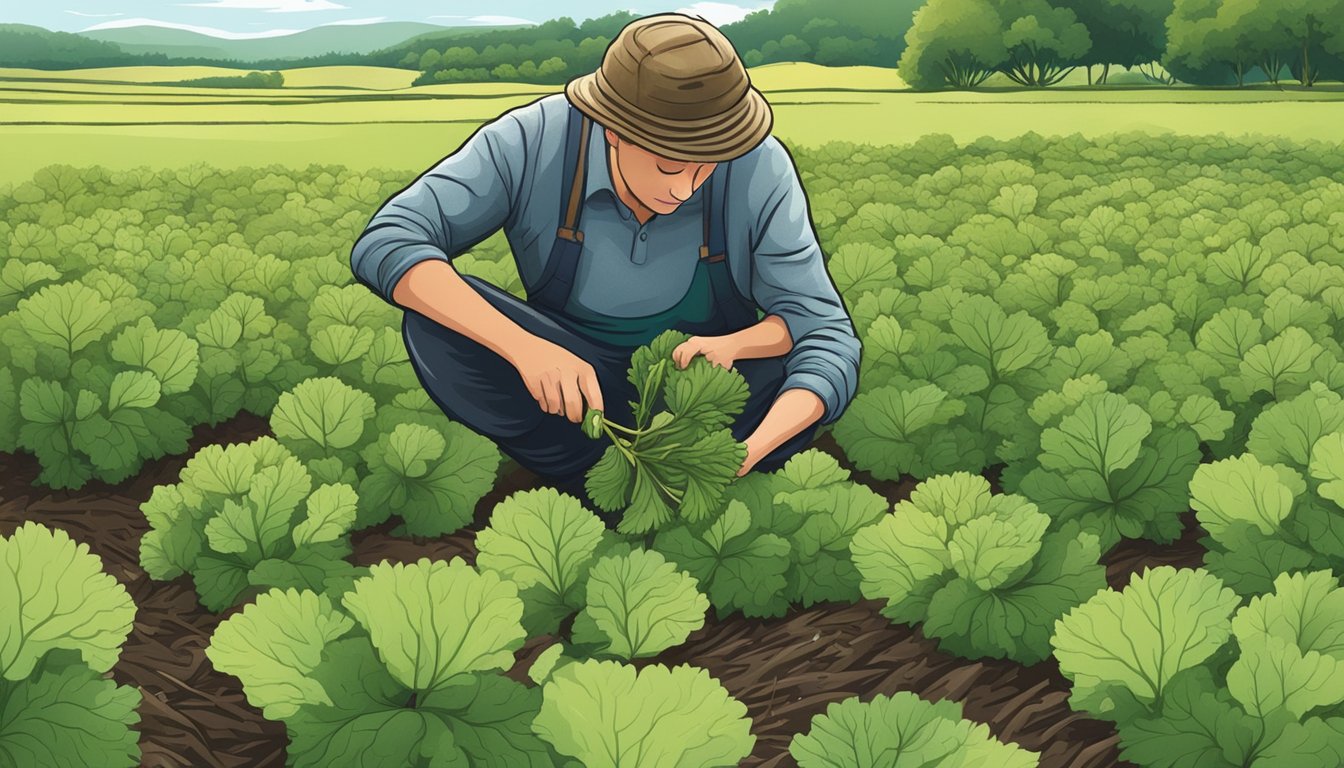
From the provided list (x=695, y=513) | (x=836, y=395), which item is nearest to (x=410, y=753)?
(x=695, y=513)

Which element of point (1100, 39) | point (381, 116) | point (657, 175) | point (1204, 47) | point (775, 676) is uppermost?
point (1100, 39)

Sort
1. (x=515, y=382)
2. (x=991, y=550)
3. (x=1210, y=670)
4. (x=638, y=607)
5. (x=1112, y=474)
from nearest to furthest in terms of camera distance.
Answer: (x=1210, y=670), (x=638, y=607), (x=991, y=550), (x=1112, y=474), (x=515, y=382)

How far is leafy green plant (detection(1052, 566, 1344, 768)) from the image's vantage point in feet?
5.60

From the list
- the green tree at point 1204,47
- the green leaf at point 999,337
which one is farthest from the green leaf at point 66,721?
the green tree at point 1204,47

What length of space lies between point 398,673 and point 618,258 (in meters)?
1.40

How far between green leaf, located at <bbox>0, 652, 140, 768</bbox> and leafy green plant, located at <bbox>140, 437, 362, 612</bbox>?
0.62 meters

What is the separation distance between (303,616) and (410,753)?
0.93 ft

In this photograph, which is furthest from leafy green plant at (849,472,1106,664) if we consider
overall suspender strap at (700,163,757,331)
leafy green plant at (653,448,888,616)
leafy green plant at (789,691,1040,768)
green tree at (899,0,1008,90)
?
green tree at (899,0,1008,90)

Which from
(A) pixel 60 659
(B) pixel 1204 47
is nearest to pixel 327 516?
(A) pixel 60 659

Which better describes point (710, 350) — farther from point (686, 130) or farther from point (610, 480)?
point (686, 130)

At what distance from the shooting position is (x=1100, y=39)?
32.2 meters

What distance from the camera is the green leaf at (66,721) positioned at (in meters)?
1.65

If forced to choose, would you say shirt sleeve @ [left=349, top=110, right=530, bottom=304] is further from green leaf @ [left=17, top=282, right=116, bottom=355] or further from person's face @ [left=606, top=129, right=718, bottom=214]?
green leaf @ [left=17, top=282, right=116, bottom=355]

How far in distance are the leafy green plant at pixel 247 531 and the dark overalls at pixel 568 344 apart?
0.50m
